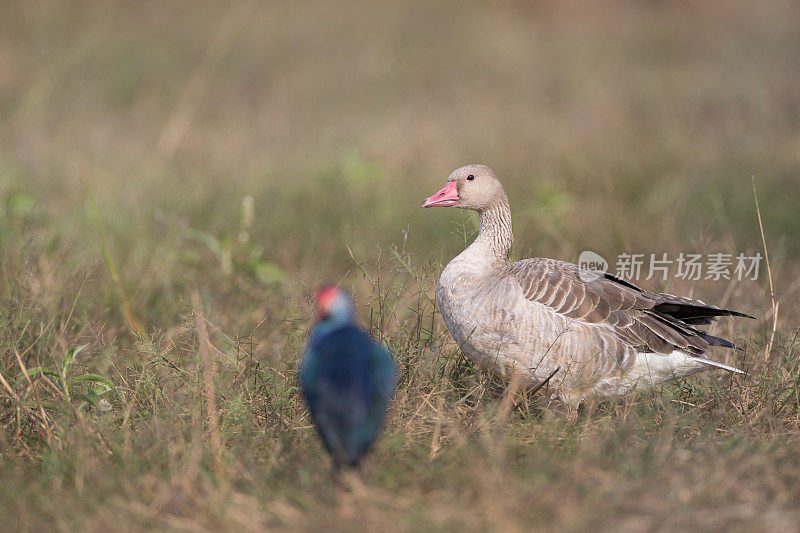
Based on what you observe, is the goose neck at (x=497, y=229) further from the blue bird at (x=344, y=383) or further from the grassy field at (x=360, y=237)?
A: the blue bird at (x=344, y=383)

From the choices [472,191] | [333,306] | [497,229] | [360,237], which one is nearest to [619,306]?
[497,229]

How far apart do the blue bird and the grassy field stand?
20cm

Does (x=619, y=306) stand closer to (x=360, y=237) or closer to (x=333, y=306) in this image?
A: (x=333, y=306)

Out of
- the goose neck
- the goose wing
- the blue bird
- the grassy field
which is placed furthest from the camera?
the goose neck

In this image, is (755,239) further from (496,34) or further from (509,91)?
(496,34)

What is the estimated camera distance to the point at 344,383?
8.46 ft

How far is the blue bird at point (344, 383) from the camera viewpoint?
2572mm

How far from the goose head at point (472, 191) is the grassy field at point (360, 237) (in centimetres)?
14

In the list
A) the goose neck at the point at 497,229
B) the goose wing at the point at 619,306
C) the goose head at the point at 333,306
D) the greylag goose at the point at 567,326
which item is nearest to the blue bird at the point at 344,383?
the goose head at the point at 333,306

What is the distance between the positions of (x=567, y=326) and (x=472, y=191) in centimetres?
91

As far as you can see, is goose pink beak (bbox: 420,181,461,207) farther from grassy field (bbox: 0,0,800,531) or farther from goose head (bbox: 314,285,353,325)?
goose head (bbox: 314,285,353,325)

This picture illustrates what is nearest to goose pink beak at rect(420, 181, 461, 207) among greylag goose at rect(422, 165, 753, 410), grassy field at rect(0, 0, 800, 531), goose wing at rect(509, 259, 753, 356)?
grassy field at rect(0, 0, 800, 531)

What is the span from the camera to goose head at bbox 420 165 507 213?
429cm

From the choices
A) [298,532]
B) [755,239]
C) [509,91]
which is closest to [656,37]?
[509,91]
